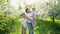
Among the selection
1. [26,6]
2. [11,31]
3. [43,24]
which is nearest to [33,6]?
[26,6]

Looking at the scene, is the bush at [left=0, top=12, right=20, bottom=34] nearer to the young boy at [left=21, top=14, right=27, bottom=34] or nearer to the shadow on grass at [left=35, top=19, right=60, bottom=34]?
the young boy at [left=21, top=14, right=27, bottom=34]

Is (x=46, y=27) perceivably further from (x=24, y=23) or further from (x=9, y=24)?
(x=9, y=24)

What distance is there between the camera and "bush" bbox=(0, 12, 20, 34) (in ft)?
6.73

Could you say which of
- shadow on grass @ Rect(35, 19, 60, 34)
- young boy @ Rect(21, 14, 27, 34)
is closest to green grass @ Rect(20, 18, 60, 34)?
shadow on grass @ Rect(35, 19, 60, 34)

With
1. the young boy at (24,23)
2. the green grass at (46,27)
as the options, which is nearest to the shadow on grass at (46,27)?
the green grass at (46,27)

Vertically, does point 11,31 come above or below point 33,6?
below

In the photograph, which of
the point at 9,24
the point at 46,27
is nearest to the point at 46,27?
the point at 46,27

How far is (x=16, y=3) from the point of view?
206cm

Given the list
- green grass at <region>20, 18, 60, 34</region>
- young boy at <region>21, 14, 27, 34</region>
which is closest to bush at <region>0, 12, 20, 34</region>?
young boy at <region>21, 14, 27, 34</region>

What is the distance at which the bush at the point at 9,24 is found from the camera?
2053 millimetres

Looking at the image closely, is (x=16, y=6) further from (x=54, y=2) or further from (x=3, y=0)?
(x=54, y=2)

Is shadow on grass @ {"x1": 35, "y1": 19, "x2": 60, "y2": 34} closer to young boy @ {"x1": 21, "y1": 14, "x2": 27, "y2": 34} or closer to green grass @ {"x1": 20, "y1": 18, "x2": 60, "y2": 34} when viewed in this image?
green grass @ {"x1": 20, "y1": 18, "x2": 60, "y2": 34}

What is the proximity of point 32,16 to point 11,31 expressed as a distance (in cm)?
26

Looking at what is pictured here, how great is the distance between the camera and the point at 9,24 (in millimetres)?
2057
